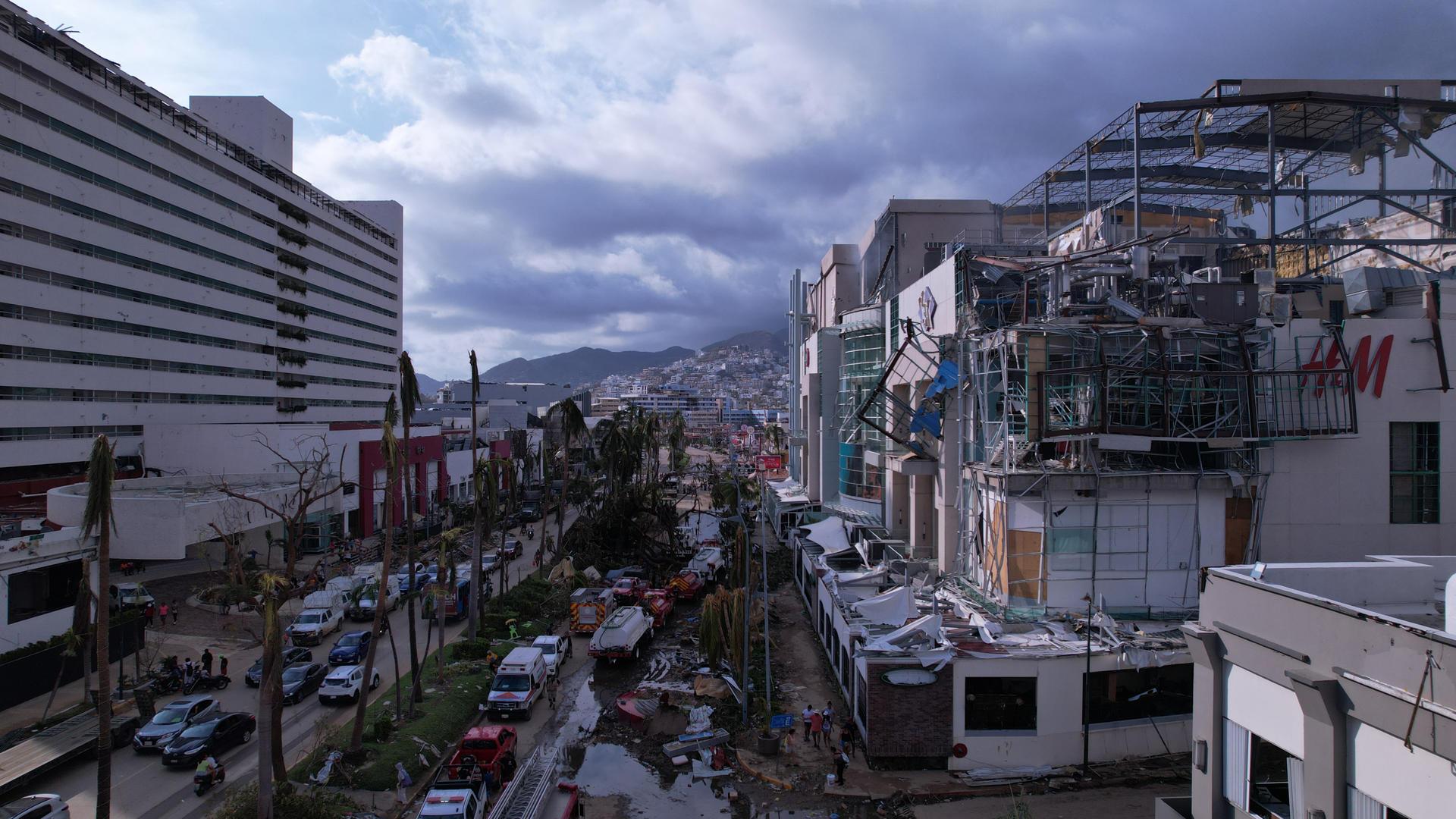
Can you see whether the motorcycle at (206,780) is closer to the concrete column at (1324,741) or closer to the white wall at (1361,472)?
the concrete column at (1324,741)

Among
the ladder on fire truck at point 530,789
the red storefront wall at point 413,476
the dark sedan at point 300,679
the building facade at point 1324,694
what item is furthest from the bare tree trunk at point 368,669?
the red storefront wall at point 413,476

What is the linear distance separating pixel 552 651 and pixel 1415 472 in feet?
95.4

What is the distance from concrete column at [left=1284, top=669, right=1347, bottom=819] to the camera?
28.5 feet

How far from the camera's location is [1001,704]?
58.7 feet

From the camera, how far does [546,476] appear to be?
45656 millimetres

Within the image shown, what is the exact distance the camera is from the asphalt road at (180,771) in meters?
16.0

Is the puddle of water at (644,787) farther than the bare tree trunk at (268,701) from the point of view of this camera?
Yes

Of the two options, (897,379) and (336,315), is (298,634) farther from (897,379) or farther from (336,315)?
(336,315)

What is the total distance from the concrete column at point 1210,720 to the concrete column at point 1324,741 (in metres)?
1.70

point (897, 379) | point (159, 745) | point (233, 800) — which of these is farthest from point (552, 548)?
point (233, 800)

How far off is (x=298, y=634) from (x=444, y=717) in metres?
11.4

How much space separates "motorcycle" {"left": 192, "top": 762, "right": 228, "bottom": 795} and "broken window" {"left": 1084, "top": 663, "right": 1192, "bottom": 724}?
67.1ft

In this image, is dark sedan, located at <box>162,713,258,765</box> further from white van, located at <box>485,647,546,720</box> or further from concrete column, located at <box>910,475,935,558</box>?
concrete column, located at <box>910,475,935,558</box>

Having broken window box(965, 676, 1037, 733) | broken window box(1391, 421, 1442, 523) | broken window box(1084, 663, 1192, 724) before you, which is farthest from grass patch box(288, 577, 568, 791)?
broken window box(1391, 421, 1442, 523)
